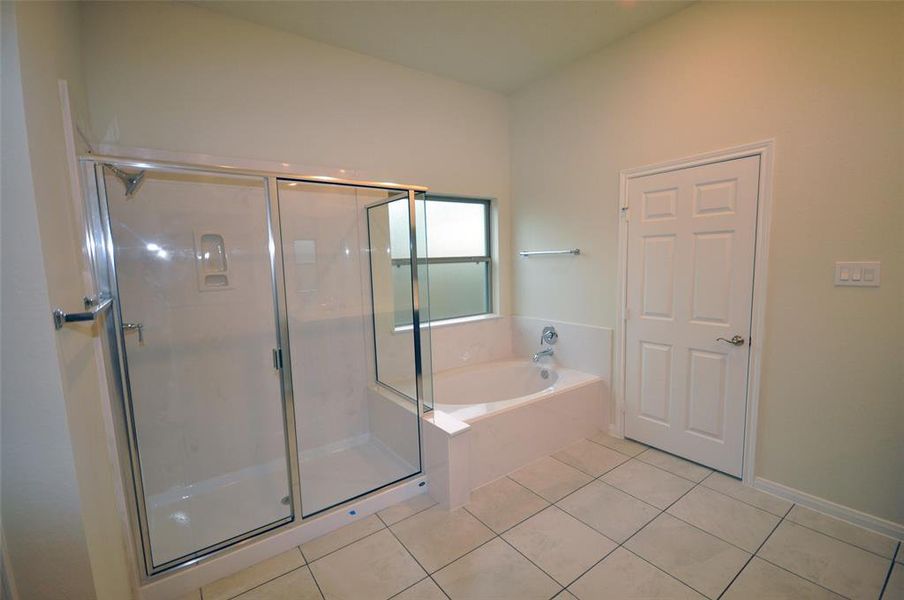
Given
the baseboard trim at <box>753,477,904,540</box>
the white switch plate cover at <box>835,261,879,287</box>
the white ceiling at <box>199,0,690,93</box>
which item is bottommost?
the baseboard trim at <box>753,477,904,540</box>

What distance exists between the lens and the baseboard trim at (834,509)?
184 centimetres

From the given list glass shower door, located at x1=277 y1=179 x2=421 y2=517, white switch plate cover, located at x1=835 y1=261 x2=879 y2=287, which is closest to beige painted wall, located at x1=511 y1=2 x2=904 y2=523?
white switch plate cover, located at x1=835 y1=261 x2=879 y2=287

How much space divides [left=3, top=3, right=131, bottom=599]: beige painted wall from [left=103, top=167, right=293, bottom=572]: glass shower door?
36.2 inches

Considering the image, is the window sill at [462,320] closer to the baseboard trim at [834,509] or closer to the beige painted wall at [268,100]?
the beige painted wall at [268,100]

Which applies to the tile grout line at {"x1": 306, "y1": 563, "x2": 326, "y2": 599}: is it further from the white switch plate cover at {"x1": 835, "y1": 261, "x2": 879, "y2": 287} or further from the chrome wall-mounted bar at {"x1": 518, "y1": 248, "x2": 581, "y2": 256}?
the white switch plate cover at {"x1": 835, "y1": 261, "x2": 879, "y2": 287}

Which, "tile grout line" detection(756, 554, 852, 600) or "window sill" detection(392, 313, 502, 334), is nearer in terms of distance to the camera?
"tile grout line" detection(756, 554, 852, 600)

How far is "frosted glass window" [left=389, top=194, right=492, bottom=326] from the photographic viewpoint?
333 cm

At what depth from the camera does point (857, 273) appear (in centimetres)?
185

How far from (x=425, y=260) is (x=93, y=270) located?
1.66 m

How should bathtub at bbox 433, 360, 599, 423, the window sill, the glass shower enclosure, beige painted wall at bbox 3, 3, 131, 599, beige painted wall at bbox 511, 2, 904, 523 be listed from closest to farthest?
beige painted wall at bbox 3, 3, 131, 599
beige painted wall at bbox 511, 2, 904, 523
the glass shower enclosure
bathtub at bbox 433, 360, 599, 423
the window sill

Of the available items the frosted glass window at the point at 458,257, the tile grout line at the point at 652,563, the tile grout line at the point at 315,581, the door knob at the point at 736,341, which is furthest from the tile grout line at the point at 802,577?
the frosted glass window at the point at 458,257

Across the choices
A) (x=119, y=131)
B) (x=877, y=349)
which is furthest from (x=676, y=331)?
(x=119, y=131)

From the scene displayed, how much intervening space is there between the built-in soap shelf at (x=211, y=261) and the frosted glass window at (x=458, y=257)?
1.46 meters

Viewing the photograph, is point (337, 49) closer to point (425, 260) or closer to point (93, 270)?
point (425, 260)
